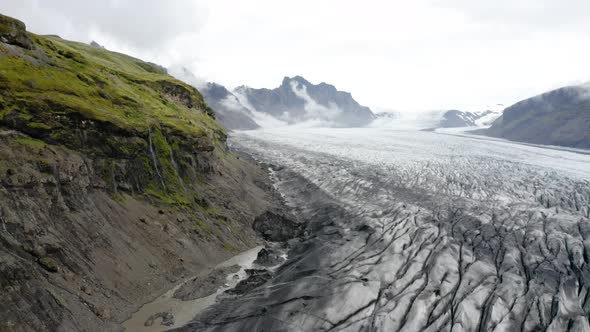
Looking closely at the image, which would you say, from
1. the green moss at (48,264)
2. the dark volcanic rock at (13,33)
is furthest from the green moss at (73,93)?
the green moss at (48,264)

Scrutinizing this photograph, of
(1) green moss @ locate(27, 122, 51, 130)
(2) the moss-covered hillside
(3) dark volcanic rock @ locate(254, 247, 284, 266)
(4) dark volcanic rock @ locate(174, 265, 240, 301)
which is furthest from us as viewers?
(3) dark volcanic rock @ locate(254, 247, 284, 266)

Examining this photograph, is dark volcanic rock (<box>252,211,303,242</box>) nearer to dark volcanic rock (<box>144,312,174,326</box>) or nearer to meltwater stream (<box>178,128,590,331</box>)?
meltwater stream (<box>178,128,590,331</box>)

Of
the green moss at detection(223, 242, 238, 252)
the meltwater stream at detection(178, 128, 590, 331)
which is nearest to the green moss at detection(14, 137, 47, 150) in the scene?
the green moss at detection(223, 242, 238, 252)

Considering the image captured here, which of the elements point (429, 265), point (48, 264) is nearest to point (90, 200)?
point (48, 264)

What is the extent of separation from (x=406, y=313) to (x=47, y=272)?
24.6 m

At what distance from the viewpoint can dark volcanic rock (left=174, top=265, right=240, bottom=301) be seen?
27266mm

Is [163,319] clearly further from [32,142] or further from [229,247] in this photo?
[32,142]

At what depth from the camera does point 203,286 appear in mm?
A: 28688

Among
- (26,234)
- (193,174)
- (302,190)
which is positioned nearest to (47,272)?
(26,234)

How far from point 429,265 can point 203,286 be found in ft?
68.6

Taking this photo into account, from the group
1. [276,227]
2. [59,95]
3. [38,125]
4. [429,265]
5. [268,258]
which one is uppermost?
[59,95]

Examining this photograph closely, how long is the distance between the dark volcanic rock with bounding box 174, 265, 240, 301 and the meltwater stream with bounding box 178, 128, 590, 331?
2.22 metres

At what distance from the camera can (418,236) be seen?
40.2 m

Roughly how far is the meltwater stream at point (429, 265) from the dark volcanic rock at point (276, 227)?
2.19 m
